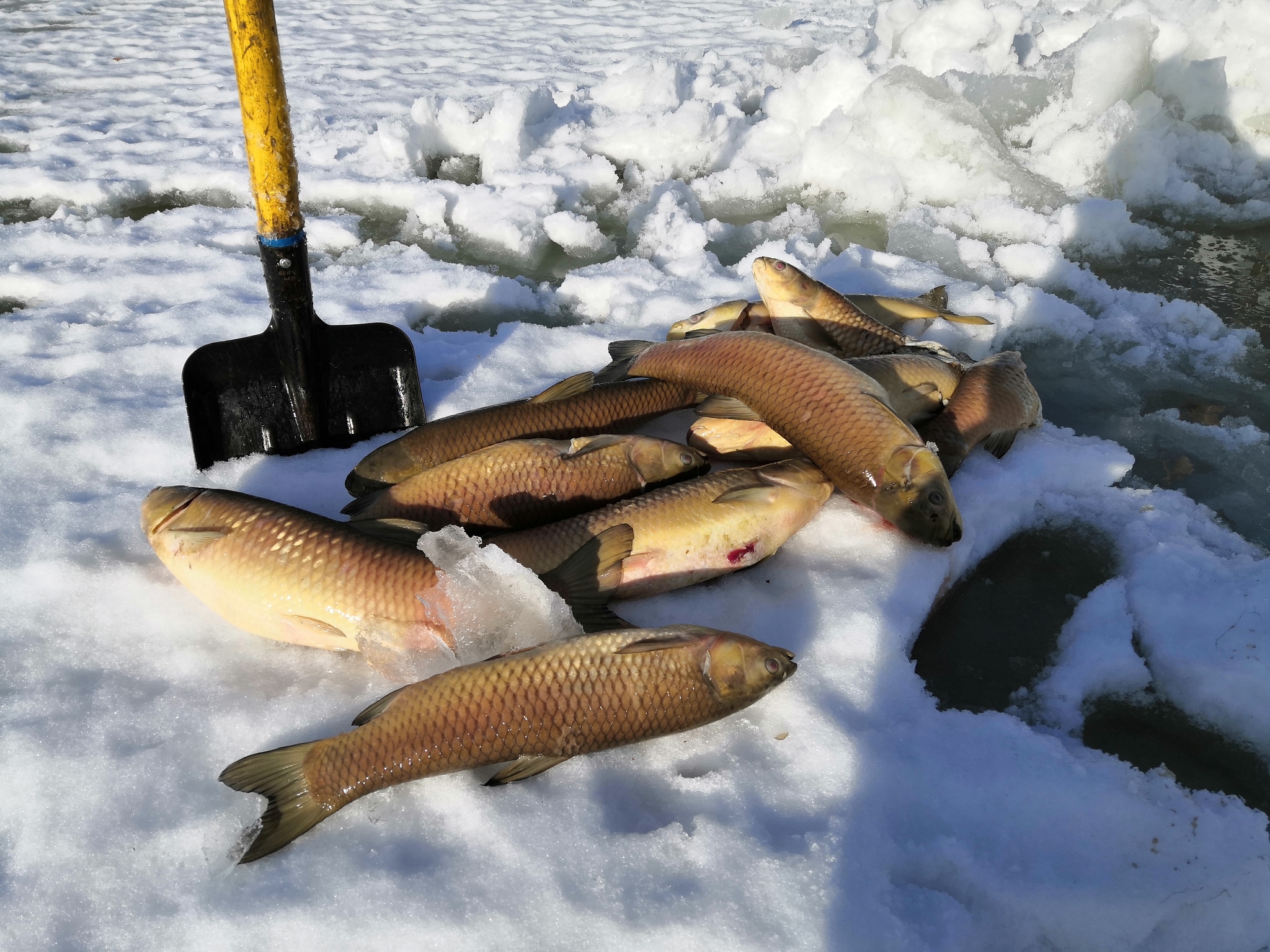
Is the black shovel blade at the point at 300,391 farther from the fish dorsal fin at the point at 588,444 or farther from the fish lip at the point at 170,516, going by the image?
the fish dorsal fin at the point at 588,444

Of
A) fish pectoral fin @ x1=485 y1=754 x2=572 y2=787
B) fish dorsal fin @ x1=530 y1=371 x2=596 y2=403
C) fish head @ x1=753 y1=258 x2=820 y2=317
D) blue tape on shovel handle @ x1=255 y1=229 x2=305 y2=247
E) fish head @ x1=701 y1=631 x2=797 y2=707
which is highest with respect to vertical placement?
blue tape on shovel handle @ x1=255 y1=229 x2=305 y2=247

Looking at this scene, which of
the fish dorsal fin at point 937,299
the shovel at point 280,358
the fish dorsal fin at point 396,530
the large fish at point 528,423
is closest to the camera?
the fish dorsal fin at point 396,530

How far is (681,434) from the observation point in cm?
330

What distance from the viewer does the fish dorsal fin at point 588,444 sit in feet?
8.93

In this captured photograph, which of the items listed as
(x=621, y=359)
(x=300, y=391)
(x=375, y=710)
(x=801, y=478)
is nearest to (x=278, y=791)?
(x=375, y=710)

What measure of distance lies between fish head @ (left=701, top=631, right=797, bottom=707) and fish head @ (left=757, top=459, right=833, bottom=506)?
28.9 inches

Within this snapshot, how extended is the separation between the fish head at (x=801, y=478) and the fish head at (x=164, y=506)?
5.80 feet

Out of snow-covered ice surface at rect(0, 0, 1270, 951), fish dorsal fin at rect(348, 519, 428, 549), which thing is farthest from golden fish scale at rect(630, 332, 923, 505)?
fish dorsal fin at rect(348, 519, 428, 549)

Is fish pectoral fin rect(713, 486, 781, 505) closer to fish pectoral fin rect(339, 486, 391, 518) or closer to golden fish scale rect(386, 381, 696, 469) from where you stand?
golden fish scale rect(386, 381, 696, 469)

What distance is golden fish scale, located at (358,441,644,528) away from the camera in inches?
103

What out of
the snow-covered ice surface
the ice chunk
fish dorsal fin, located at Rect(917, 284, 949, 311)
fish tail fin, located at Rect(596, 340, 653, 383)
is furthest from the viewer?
fish dorsal fin, located at Rect(917, 284, 949, 311)

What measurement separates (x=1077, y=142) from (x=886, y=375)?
3.72 m

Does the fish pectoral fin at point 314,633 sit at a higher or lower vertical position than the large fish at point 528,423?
lower

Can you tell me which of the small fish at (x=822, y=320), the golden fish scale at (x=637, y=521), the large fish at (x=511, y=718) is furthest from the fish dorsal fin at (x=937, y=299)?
the large fish at (x=511, y=718)
